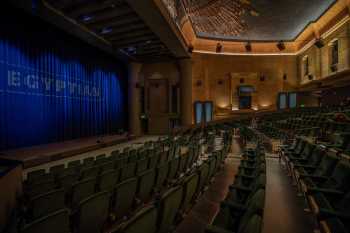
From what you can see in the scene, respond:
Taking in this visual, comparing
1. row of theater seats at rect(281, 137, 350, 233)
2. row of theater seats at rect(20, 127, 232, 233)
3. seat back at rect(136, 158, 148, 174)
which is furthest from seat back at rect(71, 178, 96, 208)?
row of theater seats at rect(281, 137, 350, 233)

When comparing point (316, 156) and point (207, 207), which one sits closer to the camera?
point (207, 207)

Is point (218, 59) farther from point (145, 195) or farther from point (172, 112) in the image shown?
point (145, 195)

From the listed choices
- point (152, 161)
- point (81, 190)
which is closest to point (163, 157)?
point (152, 161)

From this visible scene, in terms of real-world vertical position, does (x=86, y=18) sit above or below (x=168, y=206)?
above

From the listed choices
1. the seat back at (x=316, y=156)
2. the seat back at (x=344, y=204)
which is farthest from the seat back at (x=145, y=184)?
the seat back at (x=316, y=156)

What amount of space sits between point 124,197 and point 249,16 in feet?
37.4

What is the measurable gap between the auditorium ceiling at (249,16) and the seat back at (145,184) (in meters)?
6.82

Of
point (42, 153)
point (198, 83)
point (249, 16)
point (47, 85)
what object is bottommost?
point (42, 153)

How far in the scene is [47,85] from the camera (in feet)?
27.9

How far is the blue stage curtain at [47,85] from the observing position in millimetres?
7086

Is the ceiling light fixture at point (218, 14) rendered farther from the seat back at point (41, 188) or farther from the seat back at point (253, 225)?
the seat back at point (253, 225)

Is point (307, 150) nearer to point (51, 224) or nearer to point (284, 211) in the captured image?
point (284, 211)

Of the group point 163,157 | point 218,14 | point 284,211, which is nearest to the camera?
point 284,211

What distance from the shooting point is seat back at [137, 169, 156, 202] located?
97.2 inches
